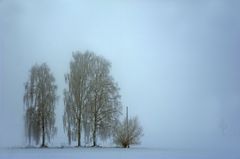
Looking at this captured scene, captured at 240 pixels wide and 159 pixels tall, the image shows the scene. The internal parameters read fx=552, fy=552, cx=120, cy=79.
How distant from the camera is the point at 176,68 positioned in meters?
7.43

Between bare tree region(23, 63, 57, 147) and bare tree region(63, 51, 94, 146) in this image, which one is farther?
bare tree region(63, 51, 94, 146)

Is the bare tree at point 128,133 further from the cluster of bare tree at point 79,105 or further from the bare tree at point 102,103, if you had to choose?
the bare tree at point 102,103

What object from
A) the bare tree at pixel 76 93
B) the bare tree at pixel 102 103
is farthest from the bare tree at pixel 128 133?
the bare tree at pixel 76 93

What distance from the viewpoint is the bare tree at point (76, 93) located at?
7476mm

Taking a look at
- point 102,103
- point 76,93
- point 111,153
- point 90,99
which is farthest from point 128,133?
point 76,93

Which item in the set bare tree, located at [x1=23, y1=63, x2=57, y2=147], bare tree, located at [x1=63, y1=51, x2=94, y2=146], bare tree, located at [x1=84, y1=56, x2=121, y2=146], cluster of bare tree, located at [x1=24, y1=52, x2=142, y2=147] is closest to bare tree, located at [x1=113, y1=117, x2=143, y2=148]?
cluster of bare tree, located at [x1=24, y1=52, x2=142, y2=147]

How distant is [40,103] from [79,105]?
0.53 metres

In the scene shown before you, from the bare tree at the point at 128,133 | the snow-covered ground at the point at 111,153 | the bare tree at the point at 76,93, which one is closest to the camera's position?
the snow-covered ground at the point at 111,153

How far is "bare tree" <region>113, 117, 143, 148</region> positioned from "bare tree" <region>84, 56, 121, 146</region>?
122 millimetres

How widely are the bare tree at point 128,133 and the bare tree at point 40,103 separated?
2.85 feet

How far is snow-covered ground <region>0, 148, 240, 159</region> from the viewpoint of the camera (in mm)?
6879

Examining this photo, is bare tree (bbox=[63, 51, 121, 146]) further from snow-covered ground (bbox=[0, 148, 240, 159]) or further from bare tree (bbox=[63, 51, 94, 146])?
snow-covered ground (bbox=[0, 148, 240, 159])

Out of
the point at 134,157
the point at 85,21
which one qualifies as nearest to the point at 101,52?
the point at 85,21

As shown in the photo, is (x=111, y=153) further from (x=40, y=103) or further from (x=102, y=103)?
(x=40, y=103)
